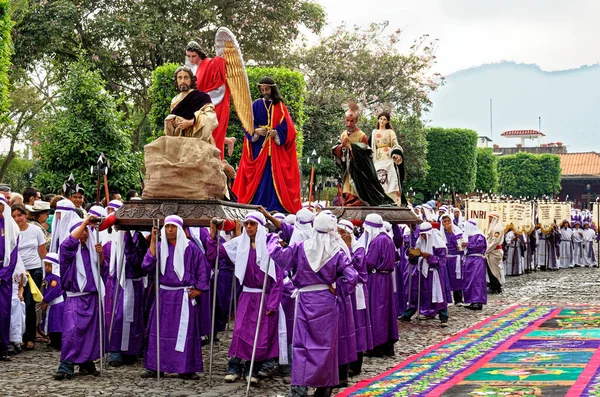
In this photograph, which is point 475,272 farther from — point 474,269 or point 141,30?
point 141,30

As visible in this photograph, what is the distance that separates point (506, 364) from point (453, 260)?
22.8ft

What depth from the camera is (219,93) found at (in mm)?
12367

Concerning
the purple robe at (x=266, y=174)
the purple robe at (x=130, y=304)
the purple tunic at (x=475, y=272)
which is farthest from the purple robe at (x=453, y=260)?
the purple robe at (x=130, y=304)

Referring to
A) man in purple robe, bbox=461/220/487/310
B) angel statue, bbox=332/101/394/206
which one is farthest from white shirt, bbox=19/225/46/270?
man in purple robe, bbox=461/220/487/310

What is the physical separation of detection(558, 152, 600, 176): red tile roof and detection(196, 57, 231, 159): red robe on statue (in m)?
61.5

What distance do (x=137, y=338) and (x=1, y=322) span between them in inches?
66.5

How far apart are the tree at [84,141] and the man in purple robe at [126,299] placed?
887cm

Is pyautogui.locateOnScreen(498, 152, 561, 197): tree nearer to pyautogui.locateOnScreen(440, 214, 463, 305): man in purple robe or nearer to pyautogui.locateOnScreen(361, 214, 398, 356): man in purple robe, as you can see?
pyautogui.locateOnScreen(440, 214, 463, 305): man in purple robe

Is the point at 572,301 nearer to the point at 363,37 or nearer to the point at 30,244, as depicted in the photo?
the point at 30,244

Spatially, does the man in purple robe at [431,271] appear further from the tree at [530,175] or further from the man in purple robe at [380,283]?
the tree at [530,175]

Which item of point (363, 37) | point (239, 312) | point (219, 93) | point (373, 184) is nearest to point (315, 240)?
point (239, 312)

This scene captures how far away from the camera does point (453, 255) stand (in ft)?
57.7

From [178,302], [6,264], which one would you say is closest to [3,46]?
[6,264]

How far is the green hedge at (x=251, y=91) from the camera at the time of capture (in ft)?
78.8
